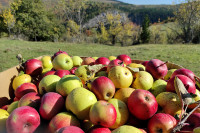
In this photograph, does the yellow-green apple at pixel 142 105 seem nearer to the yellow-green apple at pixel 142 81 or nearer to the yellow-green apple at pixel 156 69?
the yellow-green apple at pixel 142 81

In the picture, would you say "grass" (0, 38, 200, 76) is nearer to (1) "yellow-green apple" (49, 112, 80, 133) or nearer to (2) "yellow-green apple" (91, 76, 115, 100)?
(2) "yellow-green apple" (91, 76, 115, 100)

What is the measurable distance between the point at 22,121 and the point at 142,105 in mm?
959

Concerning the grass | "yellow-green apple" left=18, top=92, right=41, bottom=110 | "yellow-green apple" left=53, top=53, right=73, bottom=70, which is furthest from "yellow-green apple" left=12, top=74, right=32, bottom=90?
the grass

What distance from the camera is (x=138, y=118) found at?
1411mm

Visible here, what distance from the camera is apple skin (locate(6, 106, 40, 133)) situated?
1271mm

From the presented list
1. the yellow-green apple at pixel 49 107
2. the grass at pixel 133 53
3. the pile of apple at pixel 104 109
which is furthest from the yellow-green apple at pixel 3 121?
the grass at pixel 133 53

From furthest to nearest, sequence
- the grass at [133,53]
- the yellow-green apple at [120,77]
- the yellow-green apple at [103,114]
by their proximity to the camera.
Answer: the grass at [133,53] → the yellow-green apple at [120,77] → the yellow-green apple at [103,114]

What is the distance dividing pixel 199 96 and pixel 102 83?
105cm

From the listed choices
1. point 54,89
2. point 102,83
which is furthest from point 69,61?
point 102,83

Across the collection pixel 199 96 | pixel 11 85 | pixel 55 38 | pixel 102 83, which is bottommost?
pixel 55 38

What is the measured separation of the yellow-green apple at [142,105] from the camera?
1327mm

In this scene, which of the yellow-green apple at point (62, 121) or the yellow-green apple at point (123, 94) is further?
the yellow-green apple at point (123, 94)

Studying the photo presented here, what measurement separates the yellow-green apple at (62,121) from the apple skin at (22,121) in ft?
0.50

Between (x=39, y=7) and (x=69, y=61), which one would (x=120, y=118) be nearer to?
(x=69, y=61)
